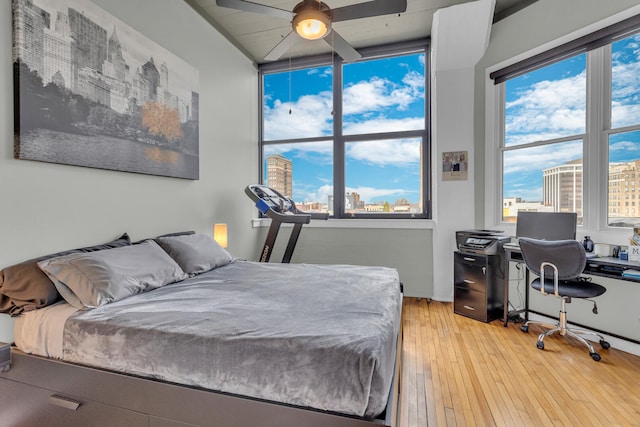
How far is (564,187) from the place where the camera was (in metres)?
3.21

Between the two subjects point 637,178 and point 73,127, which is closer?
point 73,127

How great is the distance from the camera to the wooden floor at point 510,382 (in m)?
1.79

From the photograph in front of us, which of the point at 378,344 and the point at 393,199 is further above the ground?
the point at 393,199

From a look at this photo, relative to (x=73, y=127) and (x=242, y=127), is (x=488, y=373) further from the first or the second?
(x=242, y=127)

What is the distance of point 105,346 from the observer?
4.81 feet

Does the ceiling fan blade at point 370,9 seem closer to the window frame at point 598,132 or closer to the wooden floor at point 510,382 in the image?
the window frame at point 598,132

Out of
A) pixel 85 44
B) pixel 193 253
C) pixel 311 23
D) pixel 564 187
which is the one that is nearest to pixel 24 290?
pixel 193 253

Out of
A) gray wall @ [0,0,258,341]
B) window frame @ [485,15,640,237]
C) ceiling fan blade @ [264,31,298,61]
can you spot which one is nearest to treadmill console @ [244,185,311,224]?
gray wall @ [0,0,258,341]

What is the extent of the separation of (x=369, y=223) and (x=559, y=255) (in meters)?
2.19

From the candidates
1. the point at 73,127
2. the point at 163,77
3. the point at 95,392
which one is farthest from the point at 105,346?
the point at 163,77

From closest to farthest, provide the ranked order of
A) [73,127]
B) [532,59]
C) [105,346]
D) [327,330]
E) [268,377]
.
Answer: [268,377] → [327,330] → [105,346] → [73,127] → [532,59]

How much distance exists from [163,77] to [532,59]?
3.78m

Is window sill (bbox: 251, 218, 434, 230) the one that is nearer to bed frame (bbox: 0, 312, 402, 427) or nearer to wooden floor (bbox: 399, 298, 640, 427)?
wooden floor (bbox: 399, 298, 640, 427)

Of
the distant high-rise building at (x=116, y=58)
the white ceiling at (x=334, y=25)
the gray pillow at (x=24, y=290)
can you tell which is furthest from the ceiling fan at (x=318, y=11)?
the gray pillow at (x=24, y=290)
